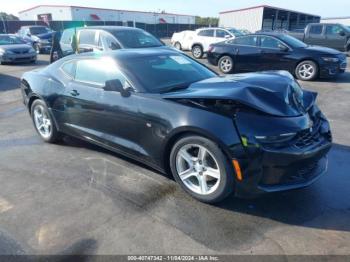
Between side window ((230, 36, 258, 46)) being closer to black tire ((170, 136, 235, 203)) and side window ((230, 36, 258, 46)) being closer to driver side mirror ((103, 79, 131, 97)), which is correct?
driver side mirror ((103, 79, 131, 97))

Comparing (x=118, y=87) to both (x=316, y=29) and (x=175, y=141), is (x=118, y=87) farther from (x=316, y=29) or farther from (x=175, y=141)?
(x=316, y=29)

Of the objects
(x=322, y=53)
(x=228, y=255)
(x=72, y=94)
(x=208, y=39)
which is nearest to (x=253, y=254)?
(x=228, y=255)

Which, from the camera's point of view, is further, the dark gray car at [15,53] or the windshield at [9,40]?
the windshield at [9,40]

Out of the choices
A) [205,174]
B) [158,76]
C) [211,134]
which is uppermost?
[158,76]

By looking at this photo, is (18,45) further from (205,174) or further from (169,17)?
(169,17)

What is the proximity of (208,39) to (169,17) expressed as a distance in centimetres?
4957

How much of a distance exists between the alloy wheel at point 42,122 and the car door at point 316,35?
47.7ft

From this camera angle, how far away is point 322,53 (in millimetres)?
9430

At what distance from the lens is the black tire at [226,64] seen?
11.2m

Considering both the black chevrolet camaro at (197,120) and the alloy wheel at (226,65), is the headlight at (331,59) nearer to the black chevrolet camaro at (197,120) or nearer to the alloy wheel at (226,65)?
the alloy wheel at (226,65)

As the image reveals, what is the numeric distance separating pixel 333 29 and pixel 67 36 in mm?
12403

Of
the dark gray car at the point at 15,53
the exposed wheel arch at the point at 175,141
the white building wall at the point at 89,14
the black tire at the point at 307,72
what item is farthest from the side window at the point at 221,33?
the white building wall at the point at 89,14

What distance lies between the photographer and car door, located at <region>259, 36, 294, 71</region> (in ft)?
32.4

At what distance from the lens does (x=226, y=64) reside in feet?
37.2
